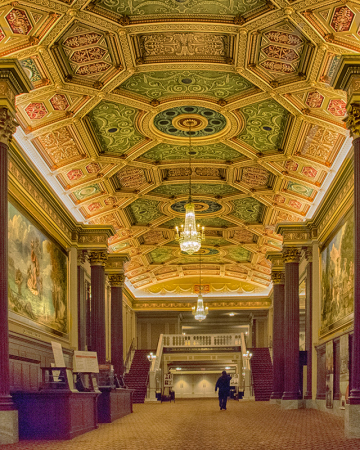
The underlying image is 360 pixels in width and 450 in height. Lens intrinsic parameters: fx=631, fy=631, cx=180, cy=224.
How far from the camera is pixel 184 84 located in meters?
14.9

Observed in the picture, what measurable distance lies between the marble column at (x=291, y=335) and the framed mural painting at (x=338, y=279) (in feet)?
3.90

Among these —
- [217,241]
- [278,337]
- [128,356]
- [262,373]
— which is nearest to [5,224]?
[278,337]

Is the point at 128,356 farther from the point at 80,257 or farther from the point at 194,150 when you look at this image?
the point at 194,150

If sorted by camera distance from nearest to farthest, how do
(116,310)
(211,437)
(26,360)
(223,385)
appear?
(211,437) → (26,360) → (223,385) → (116,310)

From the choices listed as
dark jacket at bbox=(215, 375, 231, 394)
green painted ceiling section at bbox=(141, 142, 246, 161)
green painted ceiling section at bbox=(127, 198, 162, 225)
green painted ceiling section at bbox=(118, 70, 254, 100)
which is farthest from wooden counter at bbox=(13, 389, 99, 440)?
green painted ceiling section at bbox=(127, 198, 162, 225)

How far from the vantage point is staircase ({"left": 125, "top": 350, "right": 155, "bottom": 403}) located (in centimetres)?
2944

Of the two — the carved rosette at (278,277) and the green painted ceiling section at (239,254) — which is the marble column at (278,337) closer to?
the carved rosette at (278,277)

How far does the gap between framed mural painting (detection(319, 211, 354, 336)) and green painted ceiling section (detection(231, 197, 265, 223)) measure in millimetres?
4337

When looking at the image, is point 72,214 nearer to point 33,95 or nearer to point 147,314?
point 33,95

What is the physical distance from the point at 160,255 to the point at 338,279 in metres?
17.1

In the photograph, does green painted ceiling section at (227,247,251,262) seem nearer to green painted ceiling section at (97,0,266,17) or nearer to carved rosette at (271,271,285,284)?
carved rosette at (271,271,285,284)

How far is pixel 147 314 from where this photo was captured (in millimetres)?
39531

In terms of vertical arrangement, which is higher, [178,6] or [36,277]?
[178,6]

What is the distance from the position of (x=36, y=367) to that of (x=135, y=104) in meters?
7.03
